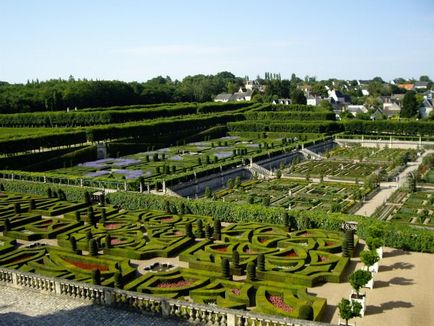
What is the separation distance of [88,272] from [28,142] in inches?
1630

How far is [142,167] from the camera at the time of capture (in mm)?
56062

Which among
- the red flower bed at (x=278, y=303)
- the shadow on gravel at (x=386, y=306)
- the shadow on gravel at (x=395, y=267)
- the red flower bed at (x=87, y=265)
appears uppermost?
the red flower bed at (x=87, y=265)

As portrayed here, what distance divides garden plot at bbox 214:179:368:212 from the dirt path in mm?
10456

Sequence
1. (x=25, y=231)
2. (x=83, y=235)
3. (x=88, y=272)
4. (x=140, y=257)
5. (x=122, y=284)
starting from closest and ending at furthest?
1. (x=122, y=284)
2. (x=88, y=272)
3. (x=140, y=257)
4. (x=83, y=235)
5. (x=25, y=231)

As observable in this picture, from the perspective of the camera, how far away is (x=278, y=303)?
775 inches

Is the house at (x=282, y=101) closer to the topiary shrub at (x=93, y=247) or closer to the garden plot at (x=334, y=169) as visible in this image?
the garden plot at (x=334, y=169)

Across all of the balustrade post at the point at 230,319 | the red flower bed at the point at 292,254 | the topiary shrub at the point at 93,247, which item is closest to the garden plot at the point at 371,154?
the red flower bed at the point at 292,254

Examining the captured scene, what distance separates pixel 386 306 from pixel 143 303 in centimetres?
1001

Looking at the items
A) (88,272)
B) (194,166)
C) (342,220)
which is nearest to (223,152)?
(194,166)

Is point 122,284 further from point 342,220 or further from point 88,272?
point 342,220

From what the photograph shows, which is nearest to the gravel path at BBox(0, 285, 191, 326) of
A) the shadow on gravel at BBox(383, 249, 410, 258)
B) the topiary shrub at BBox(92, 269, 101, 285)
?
the topiary shrub at BBox(92, 269, 101, 285)

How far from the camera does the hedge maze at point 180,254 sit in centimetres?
2055

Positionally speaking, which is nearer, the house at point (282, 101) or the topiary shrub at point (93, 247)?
the topiary shrub at point (93, 247)

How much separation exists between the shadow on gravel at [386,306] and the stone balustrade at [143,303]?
5024 mm
